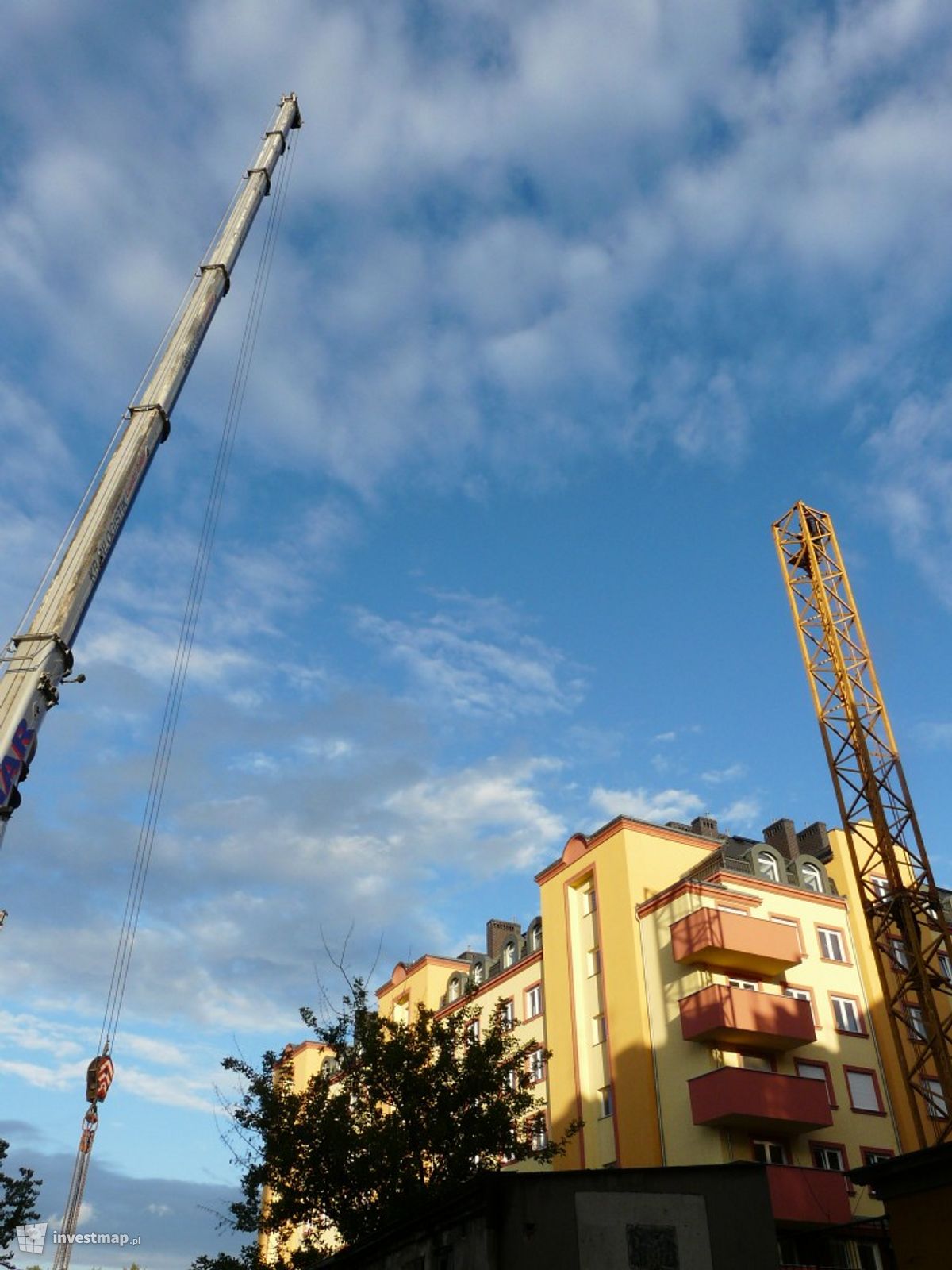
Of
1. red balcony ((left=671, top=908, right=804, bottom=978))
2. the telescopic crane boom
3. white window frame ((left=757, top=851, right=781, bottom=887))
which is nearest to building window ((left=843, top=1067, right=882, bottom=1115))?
red balcony ((left=671, top=908, right=804, bottom=978))

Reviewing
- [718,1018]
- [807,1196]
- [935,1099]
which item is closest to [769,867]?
[718,1018]

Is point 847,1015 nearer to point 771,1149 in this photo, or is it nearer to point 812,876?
point 812,876

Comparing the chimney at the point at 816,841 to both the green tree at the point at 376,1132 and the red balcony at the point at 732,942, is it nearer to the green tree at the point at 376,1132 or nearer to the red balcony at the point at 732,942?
the red balcony at the point at 732,942

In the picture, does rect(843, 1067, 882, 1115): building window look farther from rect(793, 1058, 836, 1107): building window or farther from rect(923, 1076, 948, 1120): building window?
rect(923, 1076, 948, 1120): building window

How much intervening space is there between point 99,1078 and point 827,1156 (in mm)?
24789

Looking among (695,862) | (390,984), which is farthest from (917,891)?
(390,984)

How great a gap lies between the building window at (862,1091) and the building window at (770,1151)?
4299 millimetres

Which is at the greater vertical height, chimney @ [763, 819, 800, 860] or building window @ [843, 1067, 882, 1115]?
chimney @ [763, 819, 800, 860]

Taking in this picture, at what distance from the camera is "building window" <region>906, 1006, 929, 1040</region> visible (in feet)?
125

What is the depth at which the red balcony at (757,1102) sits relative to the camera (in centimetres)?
3306

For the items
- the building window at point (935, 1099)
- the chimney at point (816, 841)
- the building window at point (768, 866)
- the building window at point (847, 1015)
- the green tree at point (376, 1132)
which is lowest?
the green tree at point (376, 1132)

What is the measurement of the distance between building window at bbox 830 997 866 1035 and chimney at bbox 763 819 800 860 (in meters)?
7.57

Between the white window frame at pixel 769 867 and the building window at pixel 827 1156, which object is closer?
the building window at pixel 827 1156

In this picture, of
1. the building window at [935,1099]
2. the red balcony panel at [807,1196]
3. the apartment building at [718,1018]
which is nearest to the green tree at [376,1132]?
the apartment building at [718,1018]
